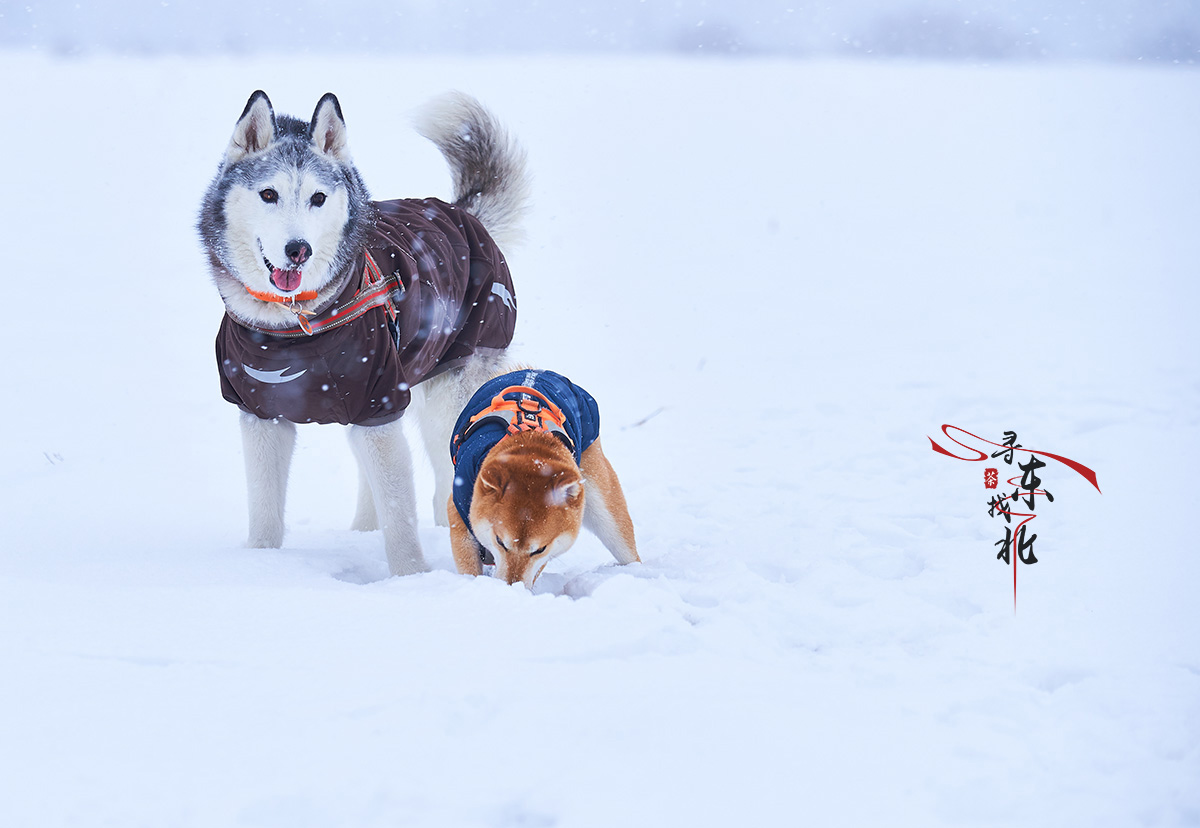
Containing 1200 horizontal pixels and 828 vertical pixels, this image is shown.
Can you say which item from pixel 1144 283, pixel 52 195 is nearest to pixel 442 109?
pixel 1144 283

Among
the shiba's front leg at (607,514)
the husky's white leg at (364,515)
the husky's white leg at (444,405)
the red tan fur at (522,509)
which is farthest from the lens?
the husky's white leg at (364,515)

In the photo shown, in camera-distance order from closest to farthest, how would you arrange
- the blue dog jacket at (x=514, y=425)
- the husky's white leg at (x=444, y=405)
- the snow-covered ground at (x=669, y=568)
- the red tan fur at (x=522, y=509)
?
the snow-covered ground at (x=669, y=568) < the red tan fur at (x=522, y=509) < the blue dog jacket at (x=514, y=425) < the husky's white leg at (x=444, y=405)

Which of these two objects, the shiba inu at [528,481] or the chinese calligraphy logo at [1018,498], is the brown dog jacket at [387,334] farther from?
the chinese calligraphy logo at [1018,498]

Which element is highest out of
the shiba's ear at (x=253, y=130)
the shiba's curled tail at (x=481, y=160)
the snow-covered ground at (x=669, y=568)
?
the shiba's curled tail at (x=481, y=160)

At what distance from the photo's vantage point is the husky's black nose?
274cm

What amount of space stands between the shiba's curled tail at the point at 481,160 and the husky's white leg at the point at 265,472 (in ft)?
5.33

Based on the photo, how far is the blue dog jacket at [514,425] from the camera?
302 cm

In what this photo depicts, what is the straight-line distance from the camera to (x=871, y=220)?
42.1 ft

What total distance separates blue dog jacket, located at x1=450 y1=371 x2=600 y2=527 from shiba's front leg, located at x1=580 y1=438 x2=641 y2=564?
100 mm

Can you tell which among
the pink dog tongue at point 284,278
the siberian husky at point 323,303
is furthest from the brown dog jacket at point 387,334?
the pink dog tongue at point 284,278


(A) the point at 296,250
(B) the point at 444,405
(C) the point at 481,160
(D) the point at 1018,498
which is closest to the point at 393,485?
(B) the point at 444,405

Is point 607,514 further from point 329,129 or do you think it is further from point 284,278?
point 329,129

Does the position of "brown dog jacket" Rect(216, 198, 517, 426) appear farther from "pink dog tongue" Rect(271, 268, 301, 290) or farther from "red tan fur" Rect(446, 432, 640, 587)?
"red tan fur" Rect(446, 432, 640, 587)

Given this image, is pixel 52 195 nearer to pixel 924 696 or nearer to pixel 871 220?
pixel 871 220
